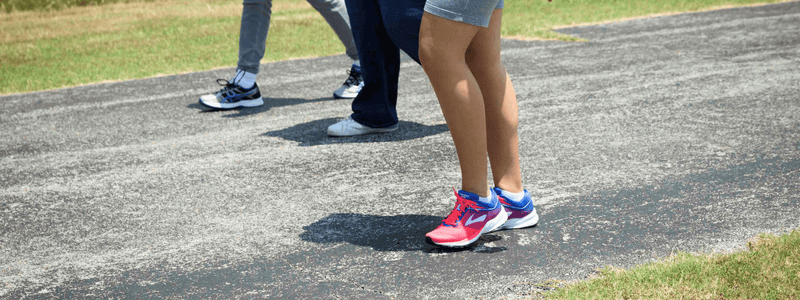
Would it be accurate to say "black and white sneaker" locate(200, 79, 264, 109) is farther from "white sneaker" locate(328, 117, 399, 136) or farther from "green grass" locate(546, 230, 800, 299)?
"green grass" locate(546, 230, 800, 299)

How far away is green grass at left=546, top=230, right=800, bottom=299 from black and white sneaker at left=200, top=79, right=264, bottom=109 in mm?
3700

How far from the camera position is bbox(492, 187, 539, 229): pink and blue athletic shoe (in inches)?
102

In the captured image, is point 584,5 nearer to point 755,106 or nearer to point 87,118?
point 755,106

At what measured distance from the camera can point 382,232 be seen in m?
2.70

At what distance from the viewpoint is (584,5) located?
11.6 meters

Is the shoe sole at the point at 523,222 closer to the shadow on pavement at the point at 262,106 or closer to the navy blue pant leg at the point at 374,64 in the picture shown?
the navy blue pant leg at the point at 374,64

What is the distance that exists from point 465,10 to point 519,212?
2.69ft

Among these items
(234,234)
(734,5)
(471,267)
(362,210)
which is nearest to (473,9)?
(471,267)

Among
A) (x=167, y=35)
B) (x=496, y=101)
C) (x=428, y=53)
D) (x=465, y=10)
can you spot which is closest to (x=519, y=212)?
(x=496, y=101)

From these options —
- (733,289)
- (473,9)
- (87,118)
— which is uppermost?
(473,9)

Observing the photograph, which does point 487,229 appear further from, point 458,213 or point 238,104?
point 238,104

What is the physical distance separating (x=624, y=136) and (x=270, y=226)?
214cm

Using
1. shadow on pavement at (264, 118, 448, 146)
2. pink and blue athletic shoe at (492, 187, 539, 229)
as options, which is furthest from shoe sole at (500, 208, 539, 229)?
shadow on pavement at (264, 118, 448, 146)

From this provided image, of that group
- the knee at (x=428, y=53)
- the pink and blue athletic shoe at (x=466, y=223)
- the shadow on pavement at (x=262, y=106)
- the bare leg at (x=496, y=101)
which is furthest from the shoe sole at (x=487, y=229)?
the shadow on pavement at (x=262, y=106)
